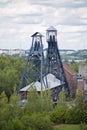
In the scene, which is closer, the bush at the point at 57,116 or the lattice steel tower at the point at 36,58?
the bush at the point at 57,116

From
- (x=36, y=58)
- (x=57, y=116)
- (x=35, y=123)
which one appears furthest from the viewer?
(x=36, y=58)

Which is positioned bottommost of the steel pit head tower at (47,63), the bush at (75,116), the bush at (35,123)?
the bush at (35,123)

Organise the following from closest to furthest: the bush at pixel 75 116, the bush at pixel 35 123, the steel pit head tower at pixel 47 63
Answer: the bush at pixel 35 123 → the bush at pixel 75 116 → the steel pit head tower at pixel 47 63

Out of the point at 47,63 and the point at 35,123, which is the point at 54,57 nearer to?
the point at 47,63

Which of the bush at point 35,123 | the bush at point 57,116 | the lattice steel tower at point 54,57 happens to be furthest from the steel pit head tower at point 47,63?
the bush at point 35,123

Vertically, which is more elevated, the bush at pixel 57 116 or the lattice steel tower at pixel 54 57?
the lattice steel tower at pixel 54 57

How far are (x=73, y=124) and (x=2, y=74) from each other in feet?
89.9

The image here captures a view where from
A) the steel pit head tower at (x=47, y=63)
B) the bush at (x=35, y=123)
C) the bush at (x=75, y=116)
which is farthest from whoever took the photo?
the steel pit head tower at (x=47, y=63)

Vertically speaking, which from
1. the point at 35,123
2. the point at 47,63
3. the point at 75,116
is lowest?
the point at 35,123

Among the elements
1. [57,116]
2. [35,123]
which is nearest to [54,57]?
[57,116]

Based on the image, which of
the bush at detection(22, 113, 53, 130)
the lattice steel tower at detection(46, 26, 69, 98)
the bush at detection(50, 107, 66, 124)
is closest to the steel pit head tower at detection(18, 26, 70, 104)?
the lattice steel tower at detection(46, 26, 69, 98)

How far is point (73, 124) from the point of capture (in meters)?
44.2

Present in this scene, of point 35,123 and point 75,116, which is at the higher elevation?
point 75,116

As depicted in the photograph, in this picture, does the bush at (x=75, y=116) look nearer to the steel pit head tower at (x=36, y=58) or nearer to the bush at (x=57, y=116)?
the bush at (x=57, y=116)
